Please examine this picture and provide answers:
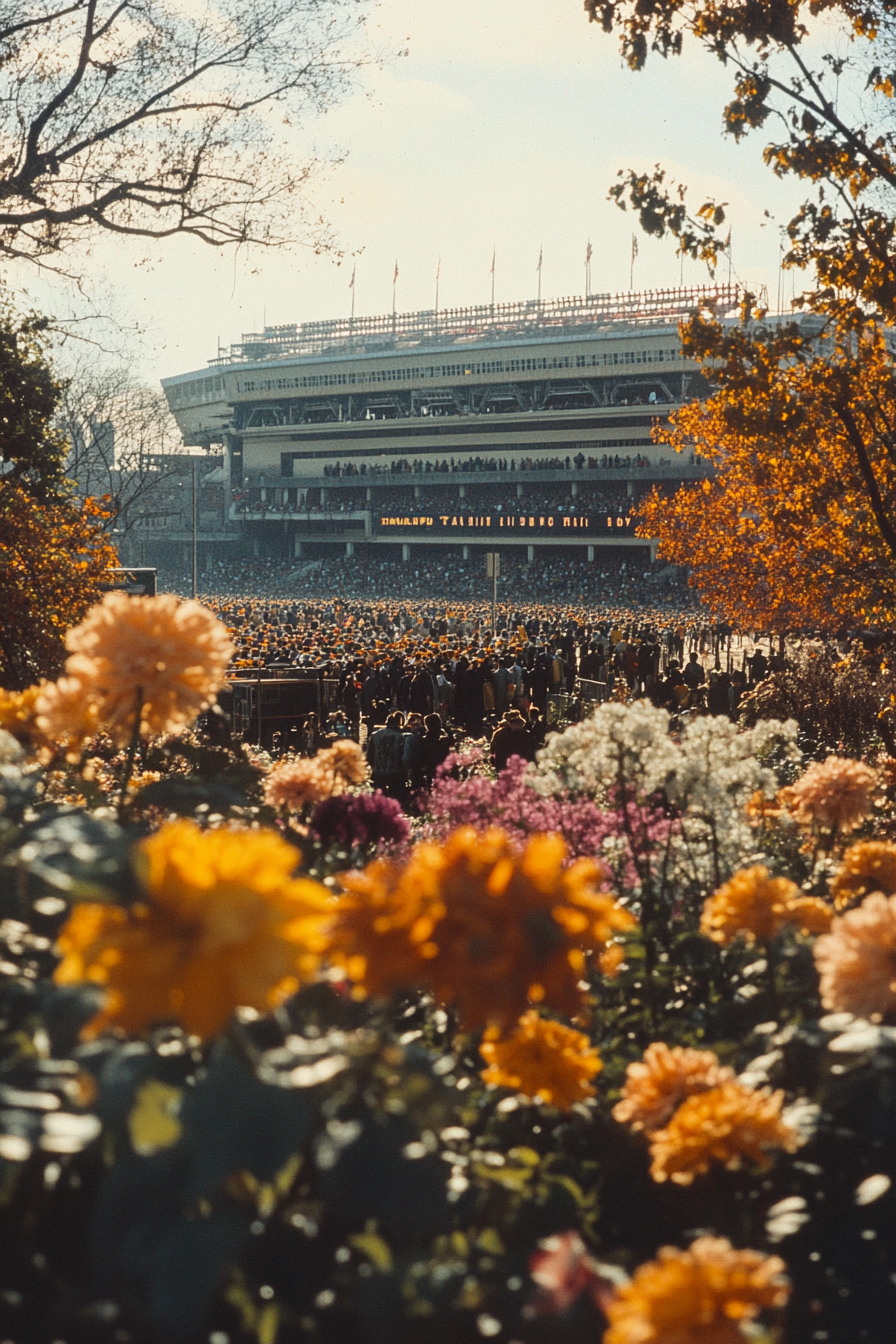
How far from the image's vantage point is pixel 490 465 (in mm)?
89000

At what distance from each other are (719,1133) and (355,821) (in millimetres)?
1856

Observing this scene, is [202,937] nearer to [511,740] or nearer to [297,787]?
[297,787]

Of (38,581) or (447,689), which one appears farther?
(447,689)

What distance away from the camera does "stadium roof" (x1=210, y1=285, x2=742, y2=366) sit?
89.4 m

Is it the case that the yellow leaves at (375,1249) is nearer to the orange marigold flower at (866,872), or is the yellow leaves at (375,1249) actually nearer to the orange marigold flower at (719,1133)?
the orange marigold flower at (719,1133)

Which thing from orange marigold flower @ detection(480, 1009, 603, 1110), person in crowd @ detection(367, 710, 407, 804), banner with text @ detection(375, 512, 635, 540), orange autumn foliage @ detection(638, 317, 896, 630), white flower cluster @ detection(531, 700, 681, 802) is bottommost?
→ person in crowd @ detection(367, 710, 407, 804)

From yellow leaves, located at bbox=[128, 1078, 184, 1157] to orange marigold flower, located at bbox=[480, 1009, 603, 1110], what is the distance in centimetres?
95

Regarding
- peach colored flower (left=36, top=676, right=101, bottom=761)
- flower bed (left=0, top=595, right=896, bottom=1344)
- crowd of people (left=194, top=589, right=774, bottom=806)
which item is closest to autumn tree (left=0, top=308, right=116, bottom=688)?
crowd of people (left=194, top=589, right=774, bottom=806)

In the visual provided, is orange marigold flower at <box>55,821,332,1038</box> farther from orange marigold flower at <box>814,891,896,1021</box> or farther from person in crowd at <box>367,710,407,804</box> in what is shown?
person in crowd at <box>367,710,407,804</box>

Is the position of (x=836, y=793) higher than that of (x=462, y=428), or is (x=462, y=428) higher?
(x=462, y=428)

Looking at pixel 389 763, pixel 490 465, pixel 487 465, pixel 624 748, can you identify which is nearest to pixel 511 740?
pixel 389 763

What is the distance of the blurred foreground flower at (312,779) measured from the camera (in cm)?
396

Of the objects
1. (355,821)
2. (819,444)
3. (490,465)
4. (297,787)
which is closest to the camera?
(355,821)

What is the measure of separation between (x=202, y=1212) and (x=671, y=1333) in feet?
1.96
